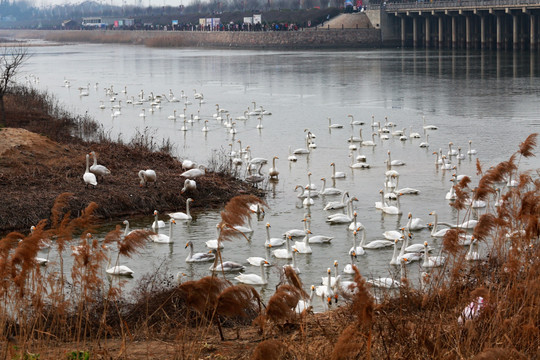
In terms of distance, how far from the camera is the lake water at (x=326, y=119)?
54.6ft

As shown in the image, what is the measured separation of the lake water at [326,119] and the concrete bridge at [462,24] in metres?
8.43

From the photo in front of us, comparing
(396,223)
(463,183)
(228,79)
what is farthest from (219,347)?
(228,79)

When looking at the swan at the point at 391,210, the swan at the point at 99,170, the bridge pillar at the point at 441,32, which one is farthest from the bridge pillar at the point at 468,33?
the swan at the point at 99,170

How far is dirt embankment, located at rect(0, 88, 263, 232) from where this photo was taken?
17.6 metres

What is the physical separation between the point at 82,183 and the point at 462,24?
85021 millimetres

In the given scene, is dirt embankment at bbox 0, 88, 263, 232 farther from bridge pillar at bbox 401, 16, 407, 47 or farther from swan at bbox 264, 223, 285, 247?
bridge pillar at bbox 401, 16, 407, 47

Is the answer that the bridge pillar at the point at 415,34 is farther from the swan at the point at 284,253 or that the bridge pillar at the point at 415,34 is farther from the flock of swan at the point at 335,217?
the swan at the point at 284,253

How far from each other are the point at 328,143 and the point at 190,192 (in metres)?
10.6

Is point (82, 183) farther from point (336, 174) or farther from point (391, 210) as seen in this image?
point (391, 210)

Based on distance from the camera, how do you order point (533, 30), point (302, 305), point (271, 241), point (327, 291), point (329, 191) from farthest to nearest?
point (533, 30)
point (329, 191)
point (271, 241)
point (327, 291)
point (302, 305)

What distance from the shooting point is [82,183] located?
19.2m

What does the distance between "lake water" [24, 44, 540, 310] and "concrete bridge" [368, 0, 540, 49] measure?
8426 millimetres

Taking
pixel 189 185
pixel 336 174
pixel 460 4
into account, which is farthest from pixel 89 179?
pixel 460 4

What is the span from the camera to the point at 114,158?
875 inches
